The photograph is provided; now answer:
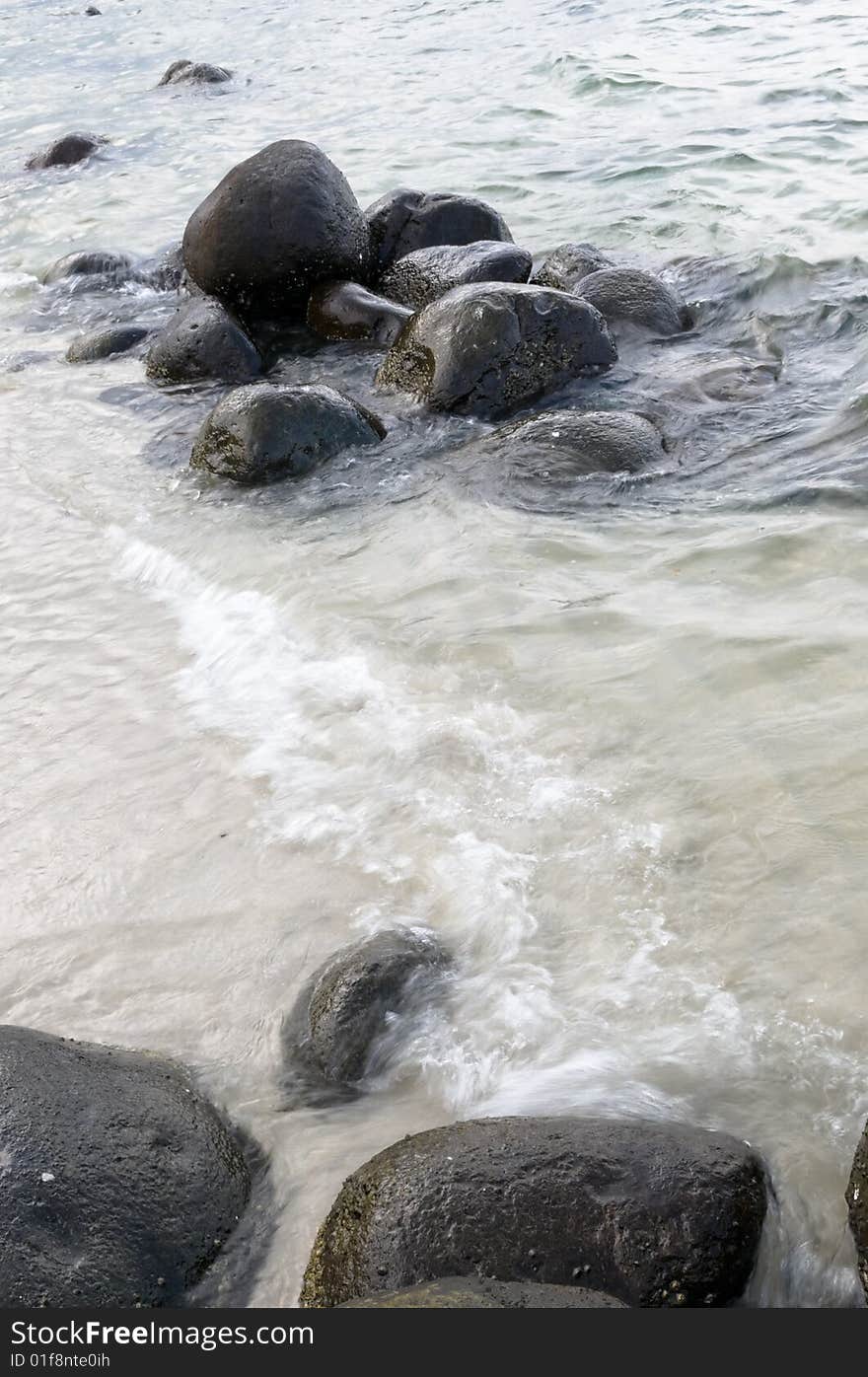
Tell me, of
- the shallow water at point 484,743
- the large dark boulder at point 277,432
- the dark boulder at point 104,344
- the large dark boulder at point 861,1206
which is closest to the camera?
the large dark boulder at point 861,1206

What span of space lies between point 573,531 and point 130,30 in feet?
68.9

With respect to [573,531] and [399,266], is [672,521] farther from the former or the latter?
[399,266]

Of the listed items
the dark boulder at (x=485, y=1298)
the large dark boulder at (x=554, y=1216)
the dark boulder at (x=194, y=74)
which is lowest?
the large dark boulder at (x=554, y=1216)

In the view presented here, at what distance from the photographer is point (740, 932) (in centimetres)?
334

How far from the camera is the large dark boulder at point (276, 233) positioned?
795 cm

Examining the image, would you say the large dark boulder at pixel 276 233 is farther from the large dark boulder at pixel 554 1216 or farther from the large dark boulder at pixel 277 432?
the large dark boulder at pixel 554 1216

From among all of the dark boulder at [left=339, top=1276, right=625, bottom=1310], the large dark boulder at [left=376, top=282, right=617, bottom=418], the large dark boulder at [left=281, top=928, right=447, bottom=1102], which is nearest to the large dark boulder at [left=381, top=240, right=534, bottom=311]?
the large dark boulder at [left=376, top=282, right=617, bottom=418]

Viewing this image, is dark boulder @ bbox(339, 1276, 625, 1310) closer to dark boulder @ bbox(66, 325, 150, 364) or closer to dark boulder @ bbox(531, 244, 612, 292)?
dark boulder @ bbox(531, 244, 612, 292)

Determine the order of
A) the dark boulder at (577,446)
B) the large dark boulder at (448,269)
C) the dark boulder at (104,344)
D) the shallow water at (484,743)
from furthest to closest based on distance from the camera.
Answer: the dark boulder at (104,344), the large dark boulder at (448,269), the dark boulder at (577,446), the shallow water at (484,743)

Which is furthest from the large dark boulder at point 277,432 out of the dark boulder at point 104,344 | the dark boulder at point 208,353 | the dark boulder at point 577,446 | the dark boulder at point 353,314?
the dark boulder at point 104,344

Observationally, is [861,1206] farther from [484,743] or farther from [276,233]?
[276,233]

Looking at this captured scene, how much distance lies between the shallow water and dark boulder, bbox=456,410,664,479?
16 centimetres

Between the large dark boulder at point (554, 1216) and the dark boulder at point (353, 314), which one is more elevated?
the dark boulder at point (353, 314)

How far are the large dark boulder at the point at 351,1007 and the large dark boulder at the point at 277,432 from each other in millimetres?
3431
